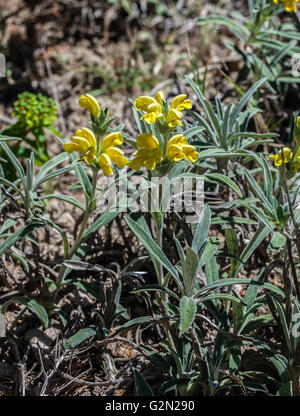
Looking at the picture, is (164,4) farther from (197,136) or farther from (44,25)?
(197,136)

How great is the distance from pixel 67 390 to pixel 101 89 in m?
2.09

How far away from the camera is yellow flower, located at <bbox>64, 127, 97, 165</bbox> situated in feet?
5.34

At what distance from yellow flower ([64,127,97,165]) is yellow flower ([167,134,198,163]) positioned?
0.26m

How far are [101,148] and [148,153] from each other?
0.60 ft

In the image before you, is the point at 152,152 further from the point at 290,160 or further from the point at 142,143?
the point at 290,160

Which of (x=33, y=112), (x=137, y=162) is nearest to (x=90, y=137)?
(x=137, y=162)

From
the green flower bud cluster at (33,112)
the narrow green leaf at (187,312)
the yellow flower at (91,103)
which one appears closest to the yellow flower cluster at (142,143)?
the yellow flower at (91,103)

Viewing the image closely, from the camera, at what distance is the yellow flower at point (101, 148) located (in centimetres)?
162

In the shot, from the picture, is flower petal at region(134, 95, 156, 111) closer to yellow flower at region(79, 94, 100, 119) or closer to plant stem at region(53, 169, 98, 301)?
yellow flower at region(79, 94, 100, 119)

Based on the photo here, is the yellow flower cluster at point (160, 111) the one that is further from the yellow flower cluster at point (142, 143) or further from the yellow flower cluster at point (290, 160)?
the yellow flower cluster at point (290, 160)

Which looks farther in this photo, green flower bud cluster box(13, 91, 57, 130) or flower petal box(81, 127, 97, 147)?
green flower bud cluster box(13, 91, 57, 130)

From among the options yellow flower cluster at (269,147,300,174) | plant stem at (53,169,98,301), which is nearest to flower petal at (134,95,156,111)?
plant stem at (53,169,98,301)

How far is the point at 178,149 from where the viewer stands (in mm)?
1567

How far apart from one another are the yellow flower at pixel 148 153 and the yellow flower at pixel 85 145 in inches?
5.8
